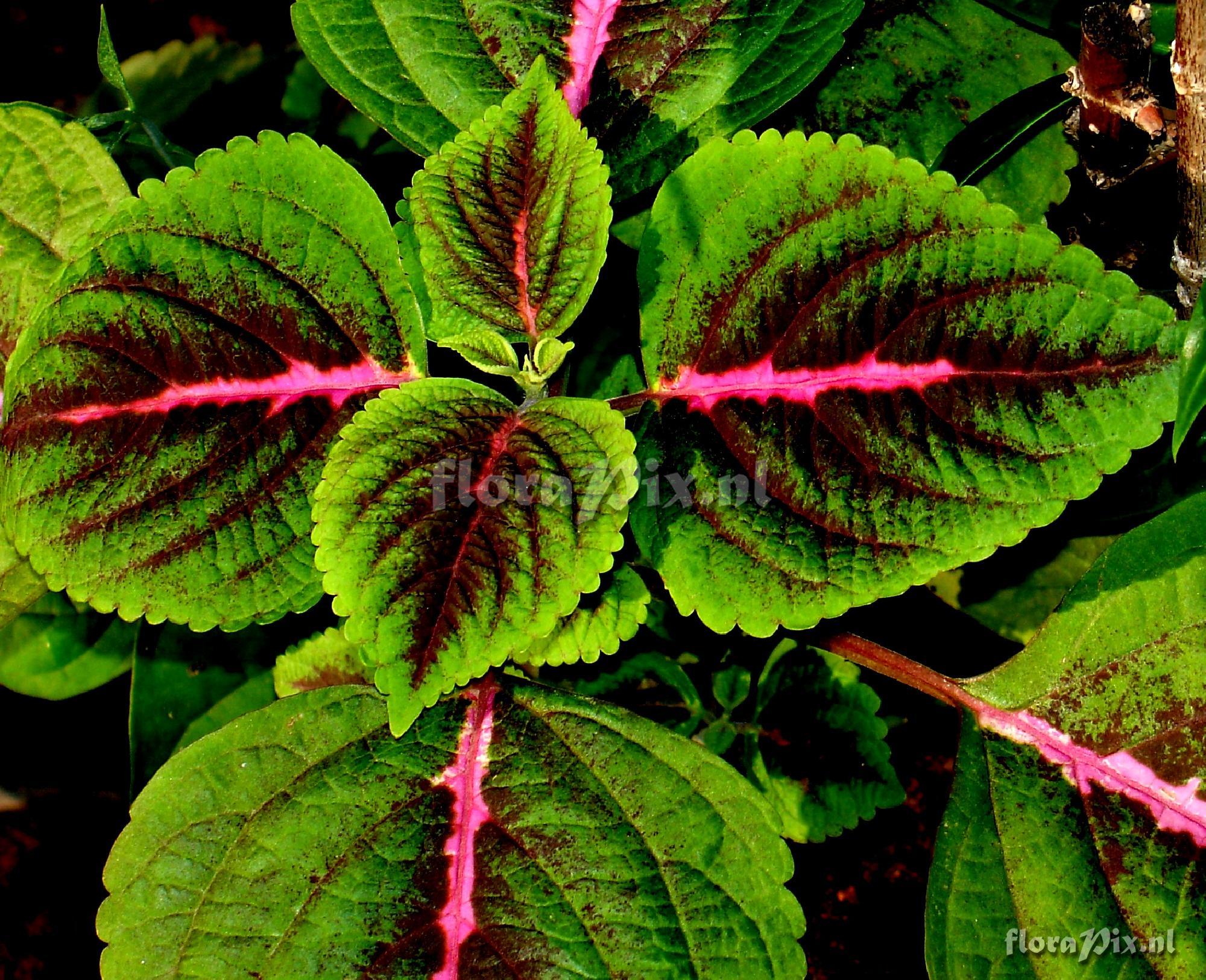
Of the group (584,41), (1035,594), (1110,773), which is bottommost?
(1110,773)

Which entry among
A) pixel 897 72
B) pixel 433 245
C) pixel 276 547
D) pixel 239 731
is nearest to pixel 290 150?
pixel 433 245

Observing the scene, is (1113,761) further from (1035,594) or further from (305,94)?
(305,94)

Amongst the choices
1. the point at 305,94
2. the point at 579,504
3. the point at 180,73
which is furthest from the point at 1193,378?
the point at 180,73

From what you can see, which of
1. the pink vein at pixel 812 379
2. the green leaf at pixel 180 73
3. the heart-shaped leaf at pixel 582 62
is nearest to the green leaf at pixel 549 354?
the pink vein at pixel 812 379

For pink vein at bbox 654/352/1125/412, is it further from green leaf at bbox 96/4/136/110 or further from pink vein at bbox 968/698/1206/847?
green leaf at bbox 96/4/136/110

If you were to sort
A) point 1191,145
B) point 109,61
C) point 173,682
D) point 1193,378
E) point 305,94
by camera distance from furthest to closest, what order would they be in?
point 305,94
point 173,682
point 109,61
point 1191,145
point 1193,378

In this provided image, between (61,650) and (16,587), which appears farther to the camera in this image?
(61,650)
